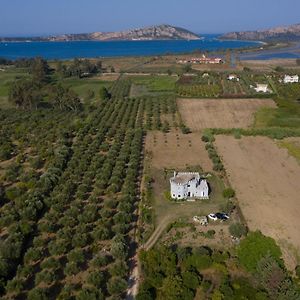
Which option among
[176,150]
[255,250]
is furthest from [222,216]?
[176,150]

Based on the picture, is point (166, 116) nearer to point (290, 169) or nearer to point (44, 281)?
point (290, 169)

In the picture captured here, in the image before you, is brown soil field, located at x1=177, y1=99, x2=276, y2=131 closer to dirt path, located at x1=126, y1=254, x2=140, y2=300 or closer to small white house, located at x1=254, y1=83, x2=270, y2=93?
small white house, located at x1=254, y1=83, x2=270, y2=93

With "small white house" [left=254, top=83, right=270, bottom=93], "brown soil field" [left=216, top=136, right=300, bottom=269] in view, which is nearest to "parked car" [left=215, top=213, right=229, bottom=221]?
"brown soil field" [left=216, top=136, right=300, bottom=269]

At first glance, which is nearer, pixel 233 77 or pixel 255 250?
pixel 255 250

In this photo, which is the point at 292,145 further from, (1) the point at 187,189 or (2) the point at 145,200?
(2) the point at 145,200

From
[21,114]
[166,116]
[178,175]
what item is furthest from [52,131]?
[178,175]

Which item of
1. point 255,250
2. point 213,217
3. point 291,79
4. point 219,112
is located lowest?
point 291,79

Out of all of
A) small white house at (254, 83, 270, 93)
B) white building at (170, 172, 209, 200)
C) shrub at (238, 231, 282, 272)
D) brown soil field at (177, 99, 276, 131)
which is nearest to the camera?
shrub at (238, 231, 282, 272)
